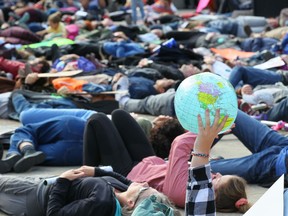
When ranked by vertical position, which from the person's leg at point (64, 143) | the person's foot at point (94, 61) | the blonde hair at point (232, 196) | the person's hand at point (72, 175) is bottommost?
the person's foot at point (94, 61)

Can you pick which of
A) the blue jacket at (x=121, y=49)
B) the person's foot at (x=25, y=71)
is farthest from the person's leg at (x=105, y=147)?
the blue jacket at (x=121, y=49)

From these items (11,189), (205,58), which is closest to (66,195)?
(11,189)

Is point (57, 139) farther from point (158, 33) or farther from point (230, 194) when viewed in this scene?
point (158, 33)

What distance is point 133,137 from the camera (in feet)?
21.3

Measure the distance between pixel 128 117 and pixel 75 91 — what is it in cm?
334

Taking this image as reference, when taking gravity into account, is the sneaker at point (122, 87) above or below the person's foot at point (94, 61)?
above

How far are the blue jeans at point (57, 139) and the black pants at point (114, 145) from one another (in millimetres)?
683

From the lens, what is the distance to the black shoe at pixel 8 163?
6737 mm

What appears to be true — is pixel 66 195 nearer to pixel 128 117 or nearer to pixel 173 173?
pixel 173 173

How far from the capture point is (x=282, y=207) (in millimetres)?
3178

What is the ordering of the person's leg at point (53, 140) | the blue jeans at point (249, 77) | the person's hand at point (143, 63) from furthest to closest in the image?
1. the person's hand at point (143, 63)
2. the blue jeans at point (249, 77)
3. the person's leg at point (53, 140)

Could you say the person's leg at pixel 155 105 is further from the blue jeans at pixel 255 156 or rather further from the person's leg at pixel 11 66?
the blue jeans at pixel 255 156

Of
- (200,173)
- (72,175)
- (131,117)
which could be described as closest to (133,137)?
(131,117)

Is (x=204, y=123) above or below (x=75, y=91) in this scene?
above
